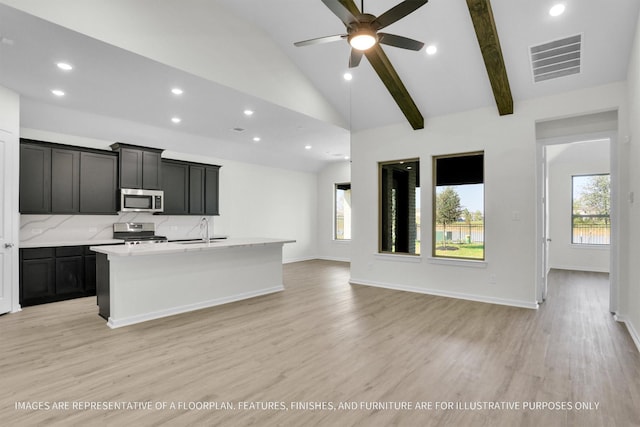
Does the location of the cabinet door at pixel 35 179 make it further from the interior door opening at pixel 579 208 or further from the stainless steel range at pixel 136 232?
the interior door opening at pixel 579 208

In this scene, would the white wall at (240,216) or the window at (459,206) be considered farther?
the white wall at (240,216)

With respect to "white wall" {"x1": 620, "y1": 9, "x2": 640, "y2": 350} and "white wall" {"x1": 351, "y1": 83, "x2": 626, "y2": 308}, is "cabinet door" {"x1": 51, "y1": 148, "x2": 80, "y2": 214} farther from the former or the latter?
"white wall" {"x1": 620, "y1": 9, "x2": 640, "y2": 350}

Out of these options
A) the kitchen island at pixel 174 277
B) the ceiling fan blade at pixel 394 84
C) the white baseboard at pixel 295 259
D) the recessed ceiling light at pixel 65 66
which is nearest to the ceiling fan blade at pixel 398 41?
the ceiling fan blade at pixel 394 84

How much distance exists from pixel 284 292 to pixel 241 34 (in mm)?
3870

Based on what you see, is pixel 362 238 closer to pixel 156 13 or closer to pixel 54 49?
pixel 156 13

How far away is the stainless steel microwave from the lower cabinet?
956mm

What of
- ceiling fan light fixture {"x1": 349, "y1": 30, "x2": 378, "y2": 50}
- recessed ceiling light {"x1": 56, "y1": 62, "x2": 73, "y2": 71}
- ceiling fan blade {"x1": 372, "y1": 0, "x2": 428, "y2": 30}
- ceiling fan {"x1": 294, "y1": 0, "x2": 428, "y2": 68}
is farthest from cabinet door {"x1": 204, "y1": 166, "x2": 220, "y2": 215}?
ceiling fan blade {"x1": 372, "y1": 0, "x2": 428, "y2": 30}

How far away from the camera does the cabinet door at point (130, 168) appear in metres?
5.78

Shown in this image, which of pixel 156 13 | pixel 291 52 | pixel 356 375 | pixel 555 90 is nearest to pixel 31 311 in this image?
pixel 156 13

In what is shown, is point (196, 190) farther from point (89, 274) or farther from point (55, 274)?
point (55, 274)

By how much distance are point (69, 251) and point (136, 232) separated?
1.24 meters

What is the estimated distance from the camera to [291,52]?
4.89 m

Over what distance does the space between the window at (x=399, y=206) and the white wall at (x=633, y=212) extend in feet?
8.92

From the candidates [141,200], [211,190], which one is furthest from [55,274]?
[211,190]
